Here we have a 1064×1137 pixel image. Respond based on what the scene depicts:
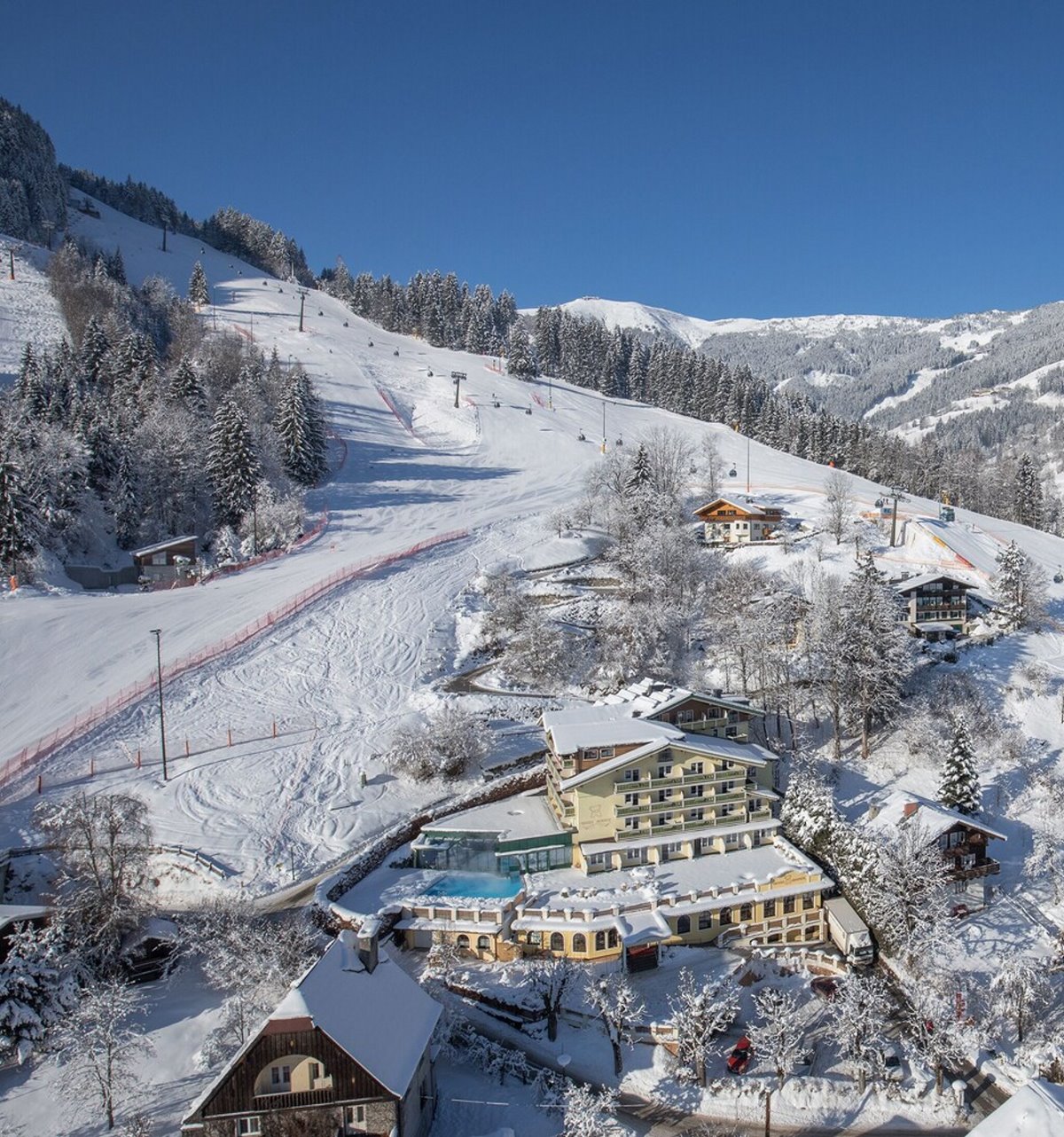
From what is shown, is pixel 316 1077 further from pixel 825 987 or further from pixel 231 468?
pixel 231 468

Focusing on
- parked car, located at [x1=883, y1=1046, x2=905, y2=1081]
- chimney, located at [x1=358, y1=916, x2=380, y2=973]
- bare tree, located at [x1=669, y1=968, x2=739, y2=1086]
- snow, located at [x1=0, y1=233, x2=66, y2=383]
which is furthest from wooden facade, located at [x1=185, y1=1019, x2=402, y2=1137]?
snow, located at [x1=0, y1=233, x2=66, y2=383]

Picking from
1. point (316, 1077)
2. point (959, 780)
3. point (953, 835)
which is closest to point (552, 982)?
point (316, 1077)

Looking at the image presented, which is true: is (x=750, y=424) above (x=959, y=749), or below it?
above

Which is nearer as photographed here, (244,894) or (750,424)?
(244,894)

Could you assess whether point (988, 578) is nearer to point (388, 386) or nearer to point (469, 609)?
point (469, 609)

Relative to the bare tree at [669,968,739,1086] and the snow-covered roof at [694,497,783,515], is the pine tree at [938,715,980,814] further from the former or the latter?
the snow-covered roof at [694,497,783,515]

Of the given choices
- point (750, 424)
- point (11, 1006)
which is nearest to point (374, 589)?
point (11, 1006)
